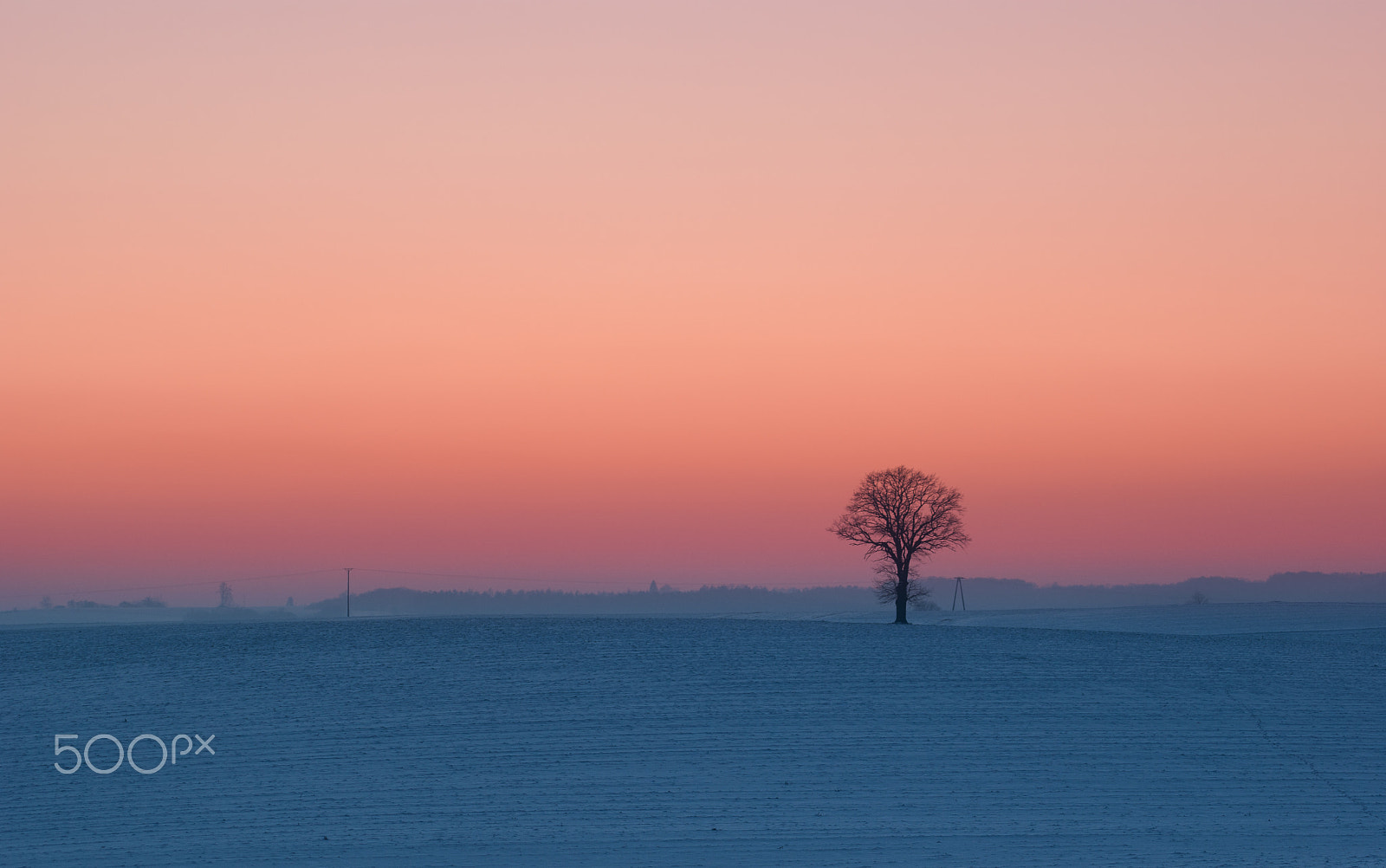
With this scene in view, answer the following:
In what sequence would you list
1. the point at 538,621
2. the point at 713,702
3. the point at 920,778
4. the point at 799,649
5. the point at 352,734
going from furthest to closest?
the point at 538,621, the point at 799,649, the point at 713,702, the point at 352,734, the point at 920,778

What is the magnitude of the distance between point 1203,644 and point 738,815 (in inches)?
927

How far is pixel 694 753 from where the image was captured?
71.2 ft

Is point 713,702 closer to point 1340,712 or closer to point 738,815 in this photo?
point 738,815

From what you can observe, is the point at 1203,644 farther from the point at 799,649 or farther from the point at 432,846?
the point at 432,846

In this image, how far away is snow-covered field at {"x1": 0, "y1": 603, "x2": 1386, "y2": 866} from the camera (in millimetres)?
A: 17344

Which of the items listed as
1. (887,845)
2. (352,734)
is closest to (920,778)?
(887,845)

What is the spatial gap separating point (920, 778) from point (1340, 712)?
39.2ft

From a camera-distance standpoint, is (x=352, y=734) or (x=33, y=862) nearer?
(x=33, y=862)

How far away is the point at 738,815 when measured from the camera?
18391 mm

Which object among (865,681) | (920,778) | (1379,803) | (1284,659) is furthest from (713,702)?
(1284,659)

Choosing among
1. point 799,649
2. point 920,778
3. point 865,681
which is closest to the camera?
point 920,778

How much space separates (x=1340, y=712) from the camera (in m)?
25.9

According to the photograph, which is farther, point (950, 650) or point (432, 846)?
point (950, 650)

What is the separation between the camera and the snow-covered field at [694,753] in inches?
683
